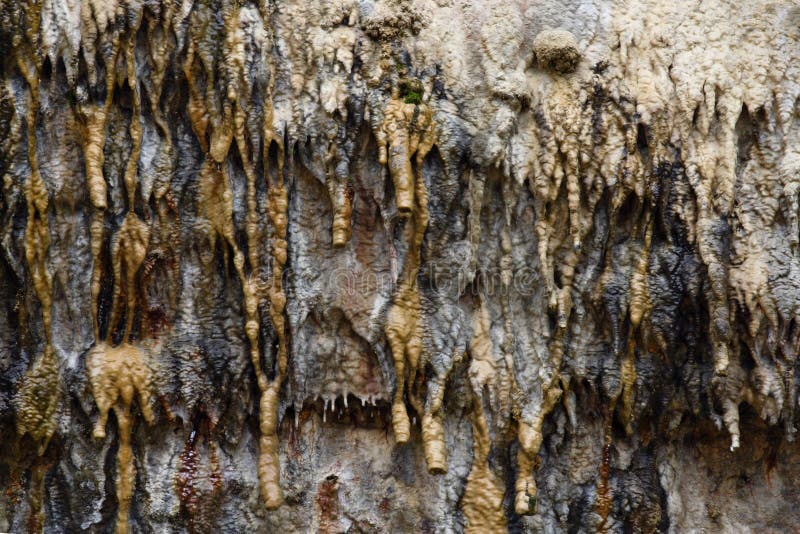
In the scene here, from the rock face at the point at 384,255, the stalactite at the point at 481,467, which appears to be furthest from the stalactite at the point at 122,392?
the stalactite at the point at 481,467

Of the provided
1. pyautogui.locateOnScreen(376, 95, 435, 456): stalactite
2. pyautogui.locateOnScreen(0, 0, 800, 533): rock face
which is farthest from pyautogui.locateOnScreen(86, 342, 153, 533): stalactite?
pyautogui.locateOnScreen(376, 95, 435, 456): stalactite

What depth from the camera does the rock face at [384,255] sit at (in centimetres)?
586

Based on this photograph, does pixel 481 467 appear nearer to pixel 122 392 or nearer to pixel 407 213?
pixel 407 213

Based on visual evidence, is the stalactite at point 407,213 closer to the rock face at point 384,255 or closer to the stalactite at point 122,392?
the rock face at point 384,255

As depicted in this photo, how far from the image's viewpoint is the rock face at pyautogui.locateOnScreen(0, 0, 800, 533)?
5.86 meters

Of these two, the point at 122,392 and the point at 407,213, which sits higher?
the point at 407,213

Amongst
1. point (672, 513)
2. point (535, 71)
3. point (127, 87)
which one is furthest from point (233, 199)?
point (672, 513)

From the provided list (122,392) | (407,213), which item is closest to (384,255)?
(407,213)

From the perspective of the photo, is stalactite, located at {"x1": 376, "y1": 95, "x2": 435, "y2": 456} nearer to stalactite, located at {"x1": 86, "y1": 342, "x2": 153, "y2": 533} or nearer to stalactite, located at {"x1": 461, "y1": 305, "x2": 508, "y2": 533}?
stalactite, located at {"x1": 461, "y1": 305, "x2": 508, "y2": 533}

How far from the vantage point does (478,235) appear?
6098 mm

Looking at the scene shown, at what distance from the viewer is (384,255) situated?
614cm

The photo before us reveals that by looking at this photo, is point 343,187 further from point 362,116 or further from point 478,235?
point 478,235

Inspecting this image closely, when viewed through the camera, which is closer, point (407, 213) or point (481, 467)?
point (407, 213)

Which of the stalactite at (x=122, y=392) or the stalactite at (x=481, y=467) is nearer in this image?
the stalactite at (x=122, y=392)
